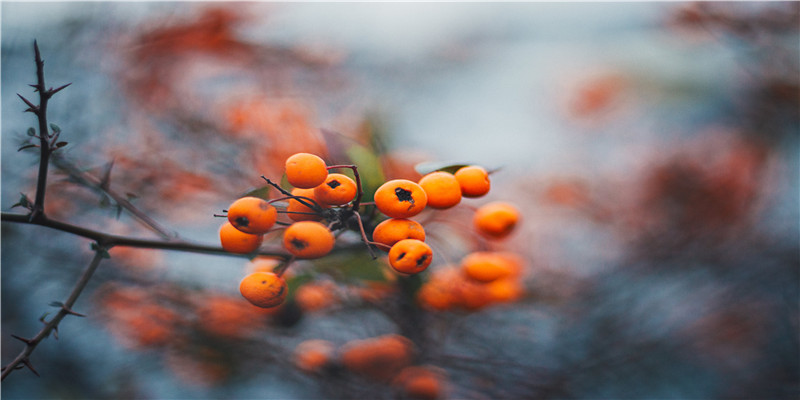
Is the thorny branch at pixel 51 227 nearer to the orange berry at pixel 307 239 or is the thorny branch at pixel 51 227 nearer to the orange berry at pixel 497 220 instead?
the orange berry at pixel 307 239

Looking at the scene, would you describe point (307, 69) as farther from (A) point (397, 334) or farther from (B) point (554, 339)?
(B) point (554, 339)

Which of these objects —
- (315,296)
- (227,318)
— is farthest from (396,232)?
(227,318)

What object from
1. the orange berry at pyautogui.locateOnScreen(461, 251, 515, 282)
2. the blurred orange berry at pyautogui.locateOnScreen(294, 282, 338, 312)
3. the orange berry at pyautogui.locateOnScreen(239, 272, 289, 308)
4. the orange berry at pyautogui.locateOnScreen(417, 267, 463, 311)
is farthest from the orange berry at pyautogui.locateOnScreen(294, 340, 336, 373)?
the orange berry at pyautogui.locateOnScreen(239, 272, 289, 308)

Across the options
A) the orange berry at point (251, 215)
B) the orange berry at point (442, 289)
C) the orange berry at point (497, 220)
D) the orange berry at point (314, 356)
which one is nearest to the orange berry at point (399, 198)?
the orange berry at point (251, 215)

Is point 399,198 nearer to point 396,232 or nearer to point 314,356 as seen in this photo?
point 396,232

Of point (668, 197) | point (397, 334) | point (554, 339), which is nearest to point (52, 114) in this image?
point (397, 334)

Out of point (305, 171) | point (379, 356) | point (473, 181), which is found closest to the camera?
point (305, 171)
